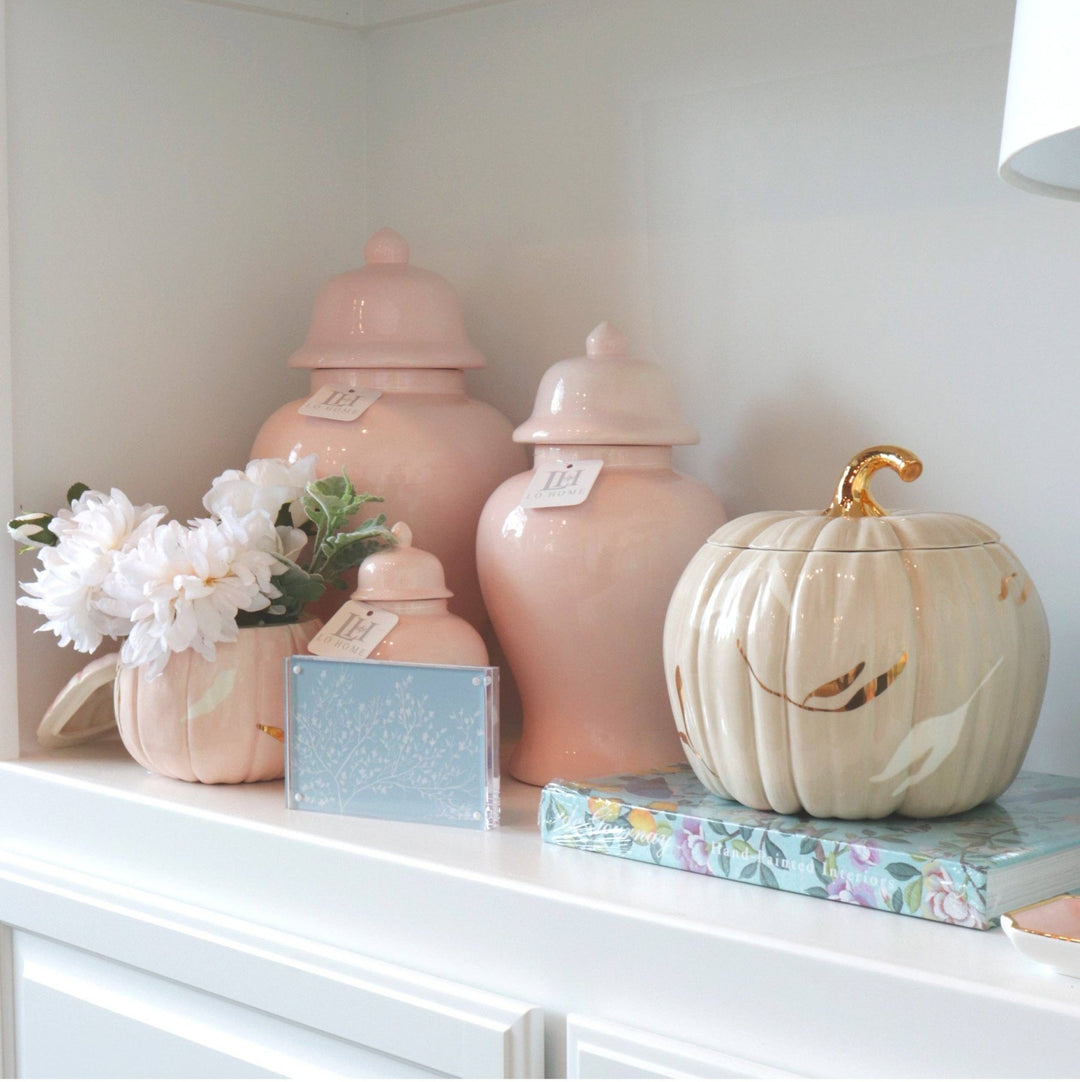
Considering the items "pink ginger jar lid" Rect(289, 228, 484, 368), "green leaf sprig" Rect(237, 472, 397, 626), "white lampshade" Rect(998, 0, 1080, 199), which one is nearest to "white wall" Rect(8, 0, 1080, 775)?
"pink ginger jar lid" Rect(289, 228, 484, 368)

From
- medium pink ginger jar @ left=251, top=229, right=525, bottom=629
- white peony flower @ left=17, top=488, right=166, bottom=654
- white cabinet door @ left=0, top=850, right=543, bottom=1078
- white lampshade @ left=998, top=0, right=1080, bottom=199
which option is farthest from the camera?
medium pink ginger jar @ left=251, top=229, right=525, bottom=629

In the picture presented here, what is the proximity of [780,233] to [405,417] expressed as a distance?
1.11 feet

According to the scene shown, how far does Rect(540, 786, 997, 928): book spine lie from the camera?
0.78 m

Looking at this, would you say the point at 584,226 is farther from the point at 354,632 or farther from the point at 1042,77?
the point at 1042,77

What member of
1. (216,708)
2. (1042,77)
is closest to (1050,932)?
(1042,77)

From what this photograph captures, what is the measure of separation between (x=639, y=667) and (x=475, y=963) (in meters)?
0.27

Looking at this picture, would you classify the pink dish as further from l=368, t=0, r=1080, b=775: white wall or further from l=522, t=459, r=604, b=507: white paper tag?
l=522, t=459, r=604, b=507: white paper tag

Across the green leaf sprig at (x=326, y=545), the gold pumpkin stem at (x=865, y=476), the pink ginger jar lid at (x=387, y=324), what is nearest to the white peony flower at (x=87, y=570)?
the green leaf sprig at (x=326, y=545)

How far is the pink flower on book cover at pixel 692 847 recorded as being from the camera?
0.87 m

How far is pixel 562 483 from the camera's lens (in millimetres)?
1063

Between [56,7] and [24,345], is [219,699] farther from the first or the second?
[56,7]

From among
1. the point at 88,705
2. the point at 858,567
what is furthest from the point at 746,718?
the point at 88,705

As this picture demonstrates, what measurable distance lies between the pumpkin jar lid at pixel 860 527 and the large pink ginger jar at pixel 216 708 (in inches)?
14.2

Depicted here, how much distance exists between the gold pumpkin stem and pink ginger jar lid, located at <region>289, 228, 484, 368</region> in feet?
1.37
